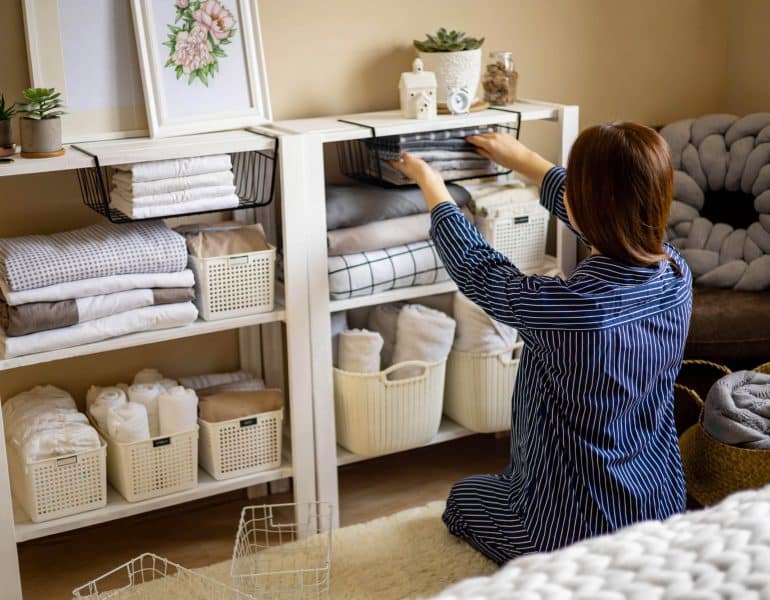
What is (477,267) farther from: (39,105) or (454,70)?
(39,105)

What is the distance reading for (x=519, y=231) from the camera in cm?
259

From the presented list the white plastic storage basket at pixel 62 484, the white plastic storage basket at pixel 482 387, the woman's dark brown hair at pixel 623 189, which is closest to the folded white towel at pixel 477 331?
the white plastic storage basket at pixel 482 387

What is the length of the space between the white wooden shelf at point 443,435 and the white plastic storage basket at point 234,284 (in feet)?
1.43

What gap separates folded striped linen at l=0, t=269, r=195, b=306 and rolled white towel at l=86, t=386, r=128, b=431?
0.98 ft

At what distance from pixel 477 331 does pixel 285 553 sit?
2.33 feet

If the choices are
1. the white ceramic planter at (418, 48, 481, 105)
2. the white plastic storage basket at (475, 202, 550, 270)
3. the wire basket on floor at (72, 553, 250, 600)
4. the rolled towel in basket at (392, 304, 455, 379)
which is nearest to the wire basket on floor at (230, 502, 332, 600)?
the wire basket on floor at (72, 553, 250, 600)

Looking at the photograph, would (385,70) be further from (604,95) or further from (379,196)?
(604,95)

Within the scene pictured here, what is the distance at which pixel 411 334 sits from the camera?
2.46 metres

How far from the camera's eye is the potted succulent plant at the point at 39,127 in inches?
79.4

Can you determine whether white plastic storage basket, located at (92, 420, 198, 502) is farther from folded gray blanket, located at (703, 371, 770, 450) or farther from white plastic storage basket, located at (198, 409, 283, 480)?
folded gray blanket, located at (703, 371, 770, 450)

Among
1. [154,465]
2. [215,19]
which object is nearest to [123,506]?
[154,465]

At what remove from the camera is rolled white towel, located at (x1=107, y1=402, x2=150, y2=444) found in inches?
87.0

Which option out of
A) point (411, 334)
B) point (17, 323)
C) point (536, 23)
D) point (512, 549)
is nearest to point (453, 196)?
point (411, 334)

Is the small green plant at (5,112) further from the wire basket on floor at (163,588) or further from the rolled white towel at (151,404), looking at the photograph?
the wire basket on floor at (163,588)
